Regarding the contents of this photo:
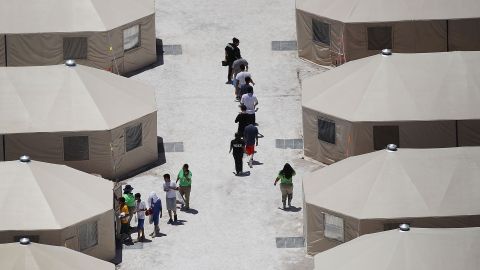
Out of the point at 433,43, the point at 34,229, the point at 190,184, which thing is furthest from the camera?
the point at 433,43

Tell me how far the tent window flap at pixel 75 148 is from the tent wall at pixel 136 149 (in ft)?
2.84

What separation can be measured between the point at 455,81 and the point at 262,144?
644cm

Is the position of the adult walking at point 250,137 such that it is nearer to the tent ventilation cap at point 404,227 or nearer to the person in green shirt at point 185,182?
the person in green shirt at point 185,182

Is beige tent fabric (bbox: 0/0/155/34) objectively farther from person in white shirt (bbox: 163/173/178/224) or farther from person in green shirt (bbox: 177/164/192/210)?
person in white shirt (bbox: 163/173/178/224)

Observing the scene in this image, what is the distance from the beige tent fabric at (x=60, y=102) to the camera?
69.1m

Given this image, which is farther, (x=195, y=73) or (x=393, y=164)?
(x=195, y=73)

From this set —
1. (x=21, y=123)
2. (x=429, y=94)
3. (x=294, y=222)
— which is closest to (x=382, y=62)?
(x=429, y=94)

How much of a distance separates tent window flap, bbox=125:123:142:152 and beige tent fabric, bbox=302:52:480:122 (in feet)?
17.1

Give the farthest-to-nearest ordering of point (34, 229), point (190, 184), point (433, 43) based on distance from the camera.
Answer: point (433, 43)
point (190, 184)
point (34, 229)

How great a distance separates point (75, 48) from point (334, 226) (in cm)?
1390

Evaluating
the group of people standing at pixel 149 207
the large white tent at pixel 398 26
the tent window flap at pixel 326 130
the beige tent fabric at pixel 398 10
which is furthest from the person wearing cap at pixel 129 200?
the beige tent fabric at pixel 398 10

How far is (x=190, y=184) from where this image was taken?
67688mm

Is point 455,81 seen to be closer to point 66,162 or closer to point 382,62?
point 382,62

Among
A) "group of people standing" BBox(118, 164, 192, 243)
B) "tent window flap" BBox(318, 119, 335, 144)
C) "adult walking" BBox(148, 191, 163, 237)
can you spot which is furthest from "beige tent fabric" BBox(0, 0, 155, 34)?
"adult walking" BBox(148, 191, 163, 237)
